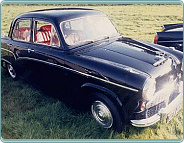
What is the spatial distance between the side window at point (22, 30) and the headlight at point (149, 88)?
9.01 feet

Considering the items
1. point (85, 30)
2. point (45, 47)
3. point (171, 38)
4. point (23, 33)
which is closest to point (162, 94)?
point (85, 30)

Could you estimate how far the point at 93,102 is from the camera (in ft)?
11.5

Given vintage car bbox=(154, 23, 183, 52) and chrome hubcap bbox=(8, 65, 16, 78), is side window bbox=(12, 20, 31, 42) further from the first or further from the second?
vintage car bbox=(154, 23, 183, 52)

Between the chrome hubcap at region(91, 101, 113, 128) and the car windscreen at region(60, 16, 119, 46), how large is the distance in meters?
1.19

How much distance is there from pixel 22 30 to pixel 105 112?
9.21 feet

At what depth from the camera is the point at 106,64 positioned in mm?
3309

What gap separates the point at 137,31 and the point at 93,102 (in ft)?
22.5

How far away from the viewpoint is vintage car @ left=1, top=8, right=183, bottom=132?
3.09 m

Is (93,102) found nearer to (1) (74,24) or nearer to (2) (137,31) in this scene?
(1) (74,24)

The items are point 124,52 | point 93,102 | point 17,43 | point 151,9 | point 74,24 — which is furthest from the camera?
point 151,9

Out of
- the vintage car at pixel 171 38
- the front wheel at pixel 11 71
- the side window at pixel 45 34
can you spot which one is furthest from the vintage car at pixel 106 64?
the vintage car at pixel 171 38

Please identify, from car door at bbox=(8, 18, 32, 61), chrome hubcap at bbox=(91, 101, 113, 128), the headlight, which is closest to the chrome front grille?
the headlight

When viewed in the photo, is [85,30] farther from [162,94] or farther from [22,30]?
[162,94]

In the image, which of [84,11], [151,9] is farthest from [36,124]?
[151,9]
